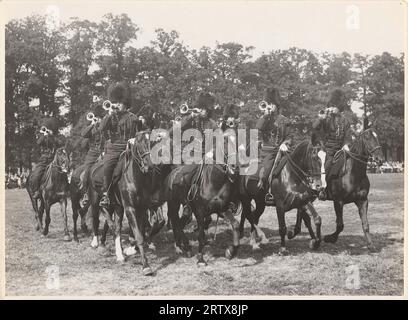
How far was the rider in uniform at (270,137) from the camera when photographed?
15008mm

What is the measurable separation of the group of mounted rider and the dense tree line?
3107mm

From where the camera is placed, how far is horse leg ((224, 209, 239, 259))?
13883mm

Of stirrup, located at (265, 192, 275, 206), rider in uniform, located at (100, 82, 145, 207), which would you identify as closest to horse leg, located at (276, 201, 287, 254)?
stirrup, located at (265, 192, 275, 206)

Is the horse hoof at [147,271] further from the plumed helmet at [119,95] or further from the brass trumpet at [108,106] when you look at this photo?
the plumed helmet at [119,95]

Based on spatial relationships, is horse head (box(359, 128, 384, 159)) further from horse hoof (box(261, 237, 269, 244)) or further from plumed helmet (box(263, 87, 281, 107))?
horse hoof (box(261, 237, 269, 244))

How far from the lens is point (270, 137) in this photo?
50.1ft

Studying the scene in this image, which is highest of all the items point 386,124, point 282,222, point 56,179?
point 386,124

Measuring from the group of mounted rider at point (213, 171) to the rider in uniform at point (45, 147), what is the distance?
280 centimetres

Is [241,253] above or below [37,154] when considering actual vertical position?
below

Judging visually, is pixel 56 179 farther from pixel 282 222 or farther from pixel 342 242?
pixel 342 242

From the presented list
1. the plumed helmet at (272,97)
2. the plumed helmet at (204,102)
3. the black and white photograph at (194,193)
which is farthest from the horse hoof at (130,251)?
the plumed helmet at (272,97)

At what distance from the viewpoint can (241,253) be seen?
14.9 metres
